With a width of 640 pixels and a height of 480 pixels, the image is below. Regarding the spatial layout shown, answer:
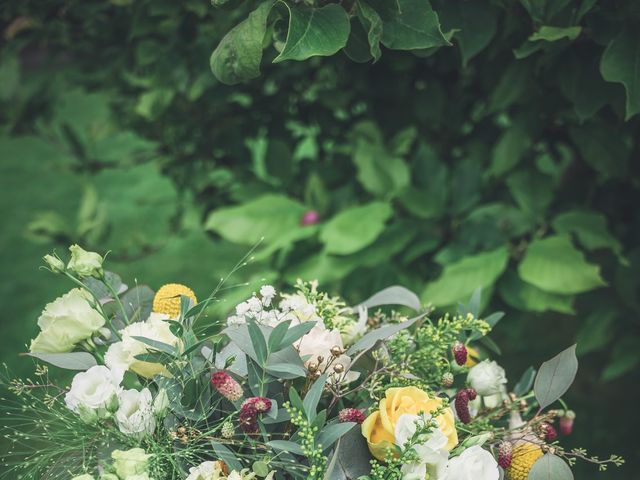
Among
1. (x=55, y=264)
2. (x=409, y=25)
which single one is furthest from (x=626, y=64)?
(x=55, y=264)

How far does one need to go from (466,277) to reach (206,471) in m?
1.26

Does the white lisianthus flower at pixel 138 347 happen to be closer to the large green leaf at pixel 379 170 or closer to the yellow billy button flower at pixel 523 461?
the yellow billy button flower at pixel 523 461

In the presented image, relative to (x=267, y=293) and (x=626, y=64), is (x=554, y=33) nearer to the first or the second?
(x=626, y=64)

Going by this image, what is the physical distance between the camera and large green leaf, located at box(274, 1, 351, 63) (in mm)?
1140

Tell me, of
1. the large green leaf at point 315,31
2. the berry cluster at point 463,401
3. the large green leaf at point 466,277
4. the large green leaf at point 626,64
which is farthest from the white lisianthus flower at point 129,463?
the large green leaf at point 466,277

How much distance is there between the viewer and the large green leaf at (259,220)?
A: 2.30 m

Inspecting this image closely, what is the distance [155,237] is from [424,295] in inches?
128

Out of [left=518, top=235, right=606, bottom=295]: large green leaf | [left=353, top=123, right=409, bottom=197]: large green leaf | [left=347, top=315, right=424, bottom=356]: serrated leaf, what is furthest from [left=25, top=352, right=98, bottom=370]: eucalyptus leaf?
[left=353, top=123, right=409, bottom=197]: large green leaf

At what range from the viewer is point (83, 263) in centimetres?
102

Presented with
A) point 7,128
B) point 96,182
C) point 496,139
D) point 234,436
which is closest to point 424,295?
point 496,139

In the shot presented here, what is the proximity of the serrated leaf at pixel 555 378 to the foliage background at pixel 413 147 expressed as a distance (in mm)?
611

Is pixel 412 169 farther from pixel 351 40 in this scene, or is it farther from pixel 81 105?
pixel 81 105

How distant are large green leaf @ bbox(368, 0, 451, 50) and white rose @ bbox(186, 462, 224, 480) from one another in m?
0.69

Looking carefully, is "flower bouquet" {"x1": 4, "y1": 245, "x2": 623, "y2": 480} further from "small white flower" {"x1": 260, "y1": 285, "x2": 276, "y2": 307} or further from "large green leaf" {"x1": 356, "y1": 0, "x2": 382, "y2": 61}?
"large green leaf" {"x1": 356, "y1": 0, "x2": 382, "y2": 61}
